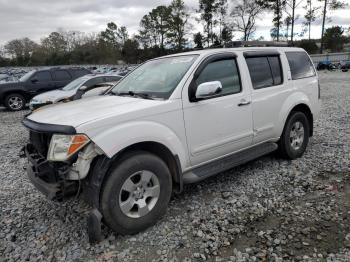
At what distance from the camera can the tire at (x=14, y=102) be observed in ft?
44.0

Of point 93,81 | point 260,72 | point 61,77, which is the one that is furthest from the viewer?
point 61,77

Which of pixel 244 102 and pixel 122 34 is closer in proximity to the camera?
pixel 244 102

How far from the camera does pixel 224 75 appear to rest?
409cm

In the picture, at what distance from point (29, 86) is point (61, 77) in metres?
1.37

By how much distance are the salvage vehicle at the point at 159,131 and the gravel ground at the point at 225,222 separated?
0.94 ft

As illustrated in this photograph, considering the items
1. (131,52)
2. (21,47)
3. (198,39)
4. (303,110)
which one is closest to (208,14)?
(198,39)

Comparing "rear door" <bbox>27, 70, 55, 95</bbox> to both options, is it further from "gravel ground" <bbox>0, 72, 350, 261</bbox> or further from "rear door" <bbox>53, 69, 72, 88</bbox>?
"gravel ground" <bbox>0, 72, 350, 261</bbox>

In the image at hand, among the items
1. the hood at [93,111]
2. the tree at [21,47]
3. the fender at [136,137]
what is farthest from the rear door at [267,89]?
the tree at [21,47]

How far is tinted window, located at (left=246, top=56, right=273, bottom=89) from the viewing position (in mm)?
4414

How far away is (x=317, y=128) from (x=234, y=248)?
5379 mm

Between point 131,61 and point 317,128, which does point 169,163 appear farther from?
point 131,61

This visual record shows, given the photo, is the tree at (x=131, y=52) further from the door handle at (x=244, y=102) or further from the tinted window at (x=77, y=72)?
the door handle at (x=244, y=102)

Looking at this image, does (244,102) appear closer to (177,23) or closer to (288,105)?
(288,105)

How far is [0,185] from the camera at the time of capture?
4891mm
